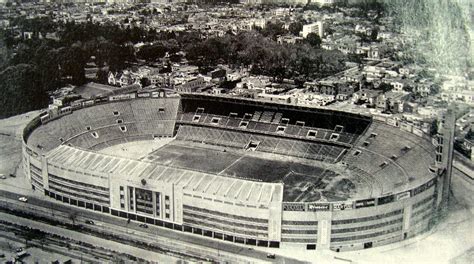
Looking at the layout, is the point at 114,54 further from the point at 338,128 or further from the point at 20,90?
the point at 338,128

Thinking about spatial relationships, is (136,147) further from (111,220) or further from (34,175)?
(111,220)

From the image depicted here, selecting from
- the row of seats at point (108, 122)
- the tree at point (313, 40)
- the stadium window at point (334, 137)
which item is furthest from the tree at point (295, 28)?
the stadium window at point (334, 137)

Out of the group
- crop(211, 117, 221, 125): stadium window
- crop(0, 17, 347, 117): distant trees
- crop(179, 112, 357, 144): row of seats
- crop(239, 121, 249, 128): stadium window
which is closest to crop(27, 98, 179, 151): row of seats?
crop(179, 112, 357, 144): row of seats

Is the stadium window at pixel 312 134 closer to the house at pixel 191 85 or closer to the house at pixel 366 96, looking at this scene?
the house at pixel 366 96

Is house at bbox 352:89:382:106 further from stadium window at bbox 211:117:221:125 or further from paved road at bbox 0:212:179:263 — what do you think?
paved road at bbox 0:212:179:263

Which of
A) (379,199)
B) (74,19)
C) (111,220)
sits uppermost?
(74,19)

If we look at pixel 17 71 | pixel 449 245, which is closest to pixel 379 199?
pixel 449 245
